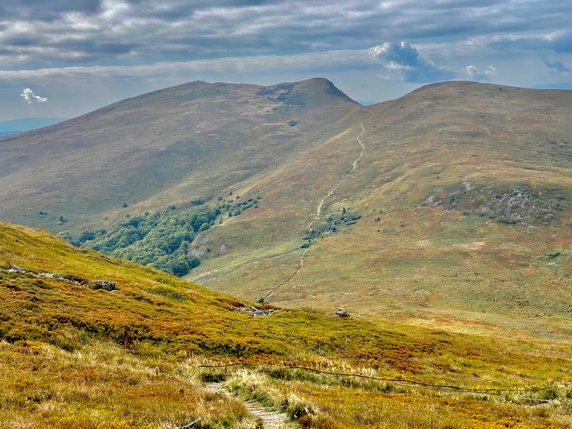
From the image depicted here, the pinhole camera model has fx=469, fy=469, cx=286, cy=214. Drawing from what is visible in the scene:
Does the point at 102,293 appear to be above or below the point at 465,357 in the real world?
above

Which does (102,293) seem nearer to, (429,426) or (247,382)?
(247,382)

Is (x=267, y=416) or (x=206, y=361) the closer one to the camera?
(x=267, y=416)

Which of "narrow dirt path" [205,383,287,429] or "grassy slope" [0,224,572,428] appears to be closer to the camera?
"grassy slope" [0,224,572,428]

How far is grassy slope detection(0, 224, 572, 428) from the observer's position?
1856 cm

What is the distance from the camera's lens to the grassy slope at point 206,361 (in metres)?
18.6

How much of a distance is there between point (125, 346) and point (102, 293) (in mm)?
18660

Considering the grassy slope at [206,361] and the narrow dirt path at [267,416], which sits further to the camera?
the narrow dirt path at [267,416]

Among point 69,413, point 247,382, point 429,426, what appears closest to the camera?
point 69,413

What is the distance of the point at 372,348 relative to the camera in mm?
50406

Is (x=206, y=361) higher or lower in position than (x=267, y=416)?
lower

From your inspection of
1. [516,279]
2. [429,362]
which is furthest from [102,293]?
[516,279]

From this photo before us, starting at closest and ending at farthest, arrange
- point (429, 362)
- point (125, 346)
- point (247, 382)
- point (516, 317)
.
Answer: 1. point (247, 382)
2. point (125, 346)
3. point (429, 362)
4. point (516, 317)

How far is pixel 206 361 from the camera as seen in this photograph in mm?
34000

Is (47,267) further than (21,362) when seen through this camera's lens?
Yes
